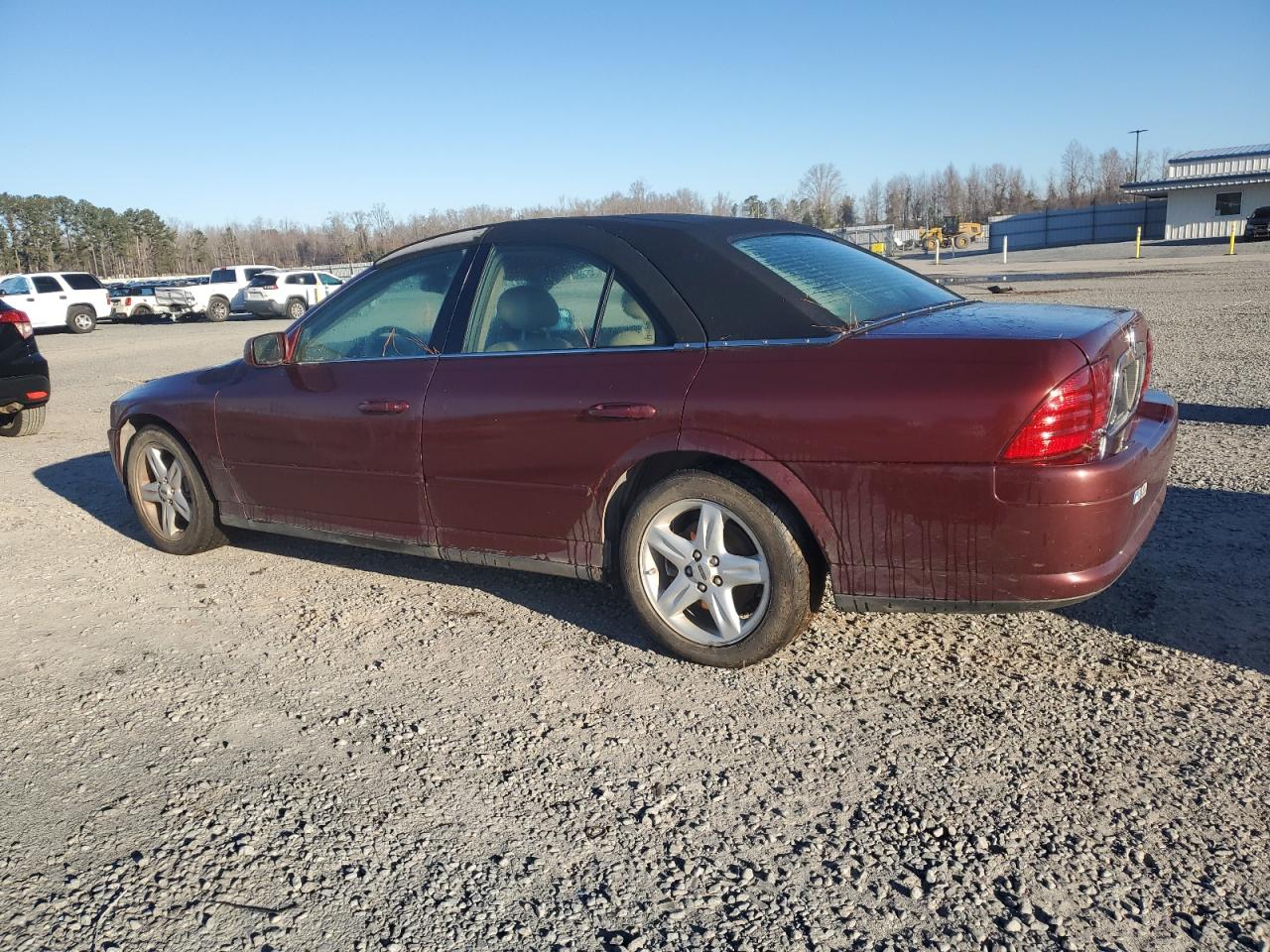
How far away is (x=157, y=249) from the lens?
8075 centimetres

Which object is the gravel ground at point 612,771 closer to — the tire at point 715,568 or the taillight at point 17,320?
the tire at point 715,568

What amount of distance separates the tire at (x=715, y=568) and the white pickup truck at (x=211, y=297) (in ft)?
104

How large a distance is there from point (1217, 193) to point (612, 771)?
214 ft

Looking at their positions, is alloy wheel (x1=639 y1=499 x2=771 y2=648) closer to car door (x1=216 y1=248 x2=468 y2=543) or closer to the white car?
car door (x1=216 y1=248 x2=468 y2=543)

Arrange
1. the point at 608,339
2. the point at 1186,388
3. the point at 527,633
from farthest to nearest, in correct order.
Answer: the point at 1186,388 < the point at 527,633 < the point at 608,339

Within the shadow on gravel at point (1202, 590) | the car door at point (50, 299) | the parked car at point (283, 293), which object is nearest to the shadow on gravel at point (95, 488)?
the shadow on gravel at point (1202, 590)

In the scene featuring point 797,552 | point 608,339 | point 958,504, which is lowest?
point 797,552

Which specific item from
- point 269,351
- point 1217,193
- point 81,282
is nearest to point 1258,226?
point 1217,193

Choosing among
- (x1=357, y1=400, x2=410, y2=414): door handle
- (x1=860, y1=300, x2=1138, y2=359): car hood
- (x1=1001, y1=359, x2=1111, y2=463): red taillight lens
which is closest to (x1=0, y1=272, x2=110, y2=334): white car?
(x1=357, y1=400, x2=410, y2=414): door handle

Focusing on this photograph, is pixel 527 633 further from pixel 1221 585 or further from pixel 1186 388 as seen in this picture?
pixel 1186 388

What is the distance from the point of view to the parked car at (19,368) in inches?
352

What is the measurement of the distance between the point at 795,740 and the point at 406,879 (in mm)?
1241

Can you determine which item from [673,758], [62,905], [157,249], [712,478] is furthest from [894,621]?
[157,249]

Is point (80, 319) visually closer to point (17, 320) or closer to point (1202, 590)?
point (17, 320)
